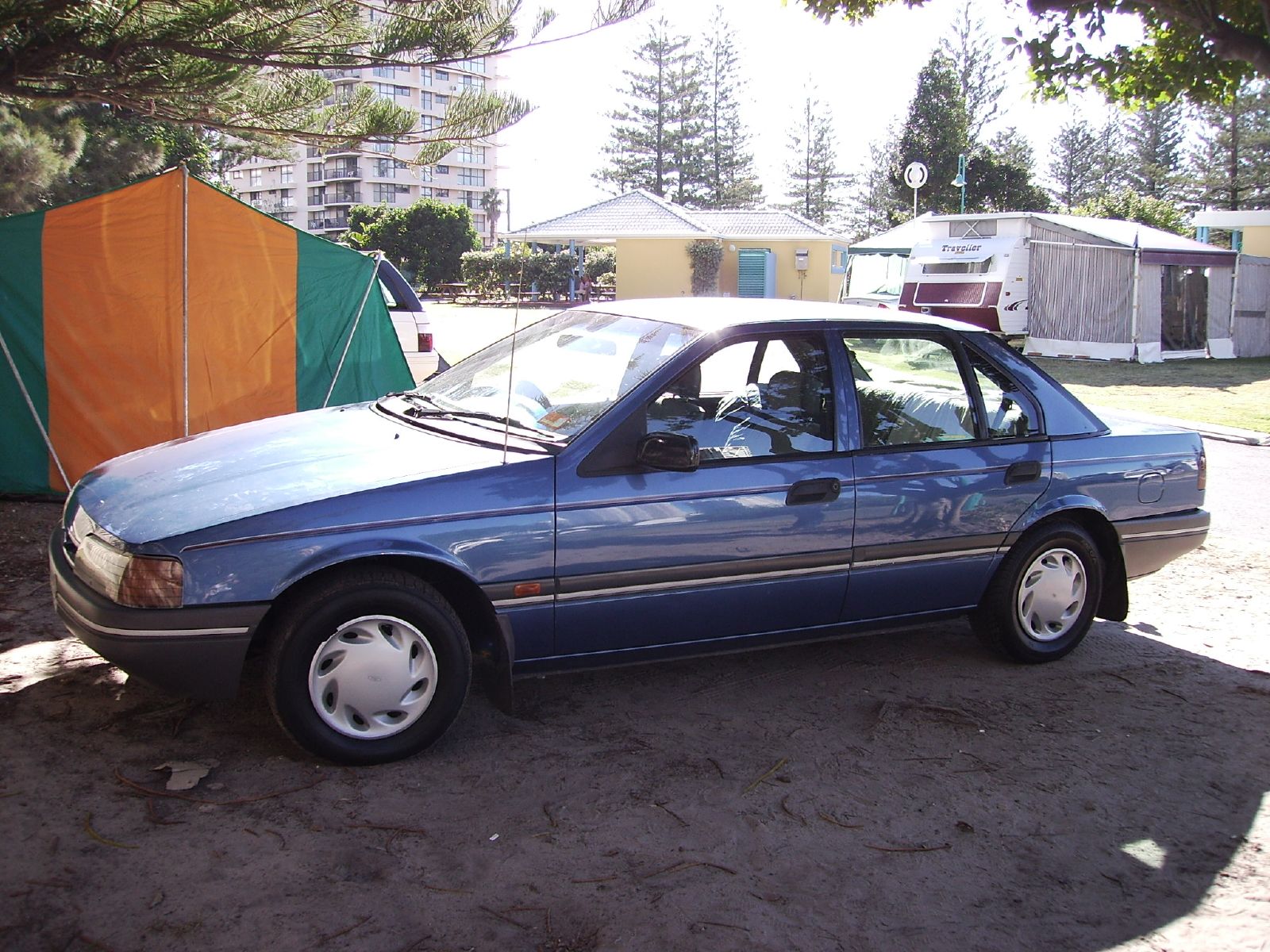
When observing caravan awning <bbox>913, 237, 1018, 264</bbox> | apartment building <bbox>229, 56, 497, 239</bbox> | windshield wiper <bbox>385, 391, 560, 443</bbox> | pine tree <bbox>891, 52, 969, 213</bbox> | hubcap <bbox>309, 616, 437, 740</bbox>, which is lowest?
hubcap <bbox>309, 616, 437, 740</bbox>

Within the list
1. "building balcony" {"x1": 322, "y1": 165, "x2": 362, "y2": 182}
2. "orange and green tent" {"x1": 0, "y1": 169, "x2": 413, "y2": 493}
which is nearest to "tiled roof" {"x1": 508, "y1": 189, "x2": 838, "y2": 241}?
"orange and green tent" {"x1": 0, "y1": 169, "x2": 413, "y2": 493}

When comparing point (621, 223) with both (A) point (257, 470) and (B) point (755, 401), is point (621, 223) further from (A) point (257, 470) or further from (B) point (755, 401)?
(A) point (257, 470)

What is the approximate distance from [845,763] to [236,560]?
7.26 feet

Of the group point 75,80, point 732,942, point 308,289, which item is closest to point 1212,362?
point 308,289

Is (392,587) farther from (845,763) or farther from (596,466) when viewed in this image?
(845,763)

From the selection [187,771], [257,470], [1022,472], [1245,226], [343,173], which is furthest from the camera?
[343,173]

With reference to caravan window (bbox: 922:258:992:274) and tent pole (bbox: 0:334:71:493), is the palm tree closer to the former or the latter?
caravan window (bbox: 922:258:992:274)

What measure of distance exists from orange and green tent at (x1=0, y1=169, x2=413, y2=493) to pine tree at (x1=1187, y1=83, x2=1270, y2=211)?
58268mm

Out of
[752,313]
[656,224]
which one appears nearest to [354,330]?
[752,313]

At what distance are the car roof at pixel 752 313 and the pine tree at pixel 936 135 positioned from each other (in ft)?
141

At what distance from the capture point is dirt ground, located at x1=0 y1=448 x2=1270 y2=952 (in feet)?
9.65

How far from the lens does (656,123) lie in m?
61.7

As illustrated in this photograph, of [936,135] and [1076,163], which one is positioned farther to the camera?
[1076,163]

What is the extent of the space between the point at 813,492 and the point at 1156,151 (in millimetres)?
72731
